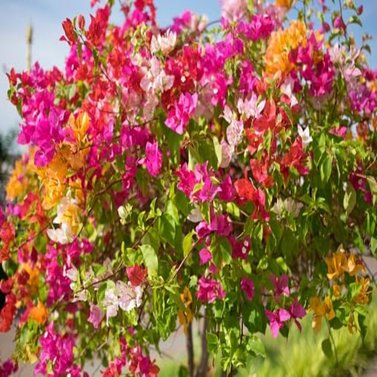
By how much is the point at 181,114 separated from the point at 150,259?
37 cm

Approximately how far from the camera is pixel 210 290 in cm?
169

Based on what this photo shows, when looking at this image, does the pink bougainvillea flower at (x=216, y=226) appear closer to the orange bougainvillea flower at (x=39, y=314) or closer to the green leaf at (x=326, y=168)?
the green leaf at (x=326, y=168)

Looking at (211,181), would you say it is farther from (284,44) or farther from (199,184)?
(284,44)

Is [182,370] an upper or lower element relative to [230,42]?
lower

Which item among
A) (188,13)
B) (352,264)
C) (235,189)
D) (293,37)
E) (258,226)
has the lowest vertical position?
(352,264)

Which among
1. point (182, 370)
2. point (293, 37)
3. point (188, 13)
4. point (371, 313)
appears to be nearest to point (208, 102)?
point (293, 37)

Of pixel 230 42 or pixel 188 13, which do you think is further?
pixel 188 13

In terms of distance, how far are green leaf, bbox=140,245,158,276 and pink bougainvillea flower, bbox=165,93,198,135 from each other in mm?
306

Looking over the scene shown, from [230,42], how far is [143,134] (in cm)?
41

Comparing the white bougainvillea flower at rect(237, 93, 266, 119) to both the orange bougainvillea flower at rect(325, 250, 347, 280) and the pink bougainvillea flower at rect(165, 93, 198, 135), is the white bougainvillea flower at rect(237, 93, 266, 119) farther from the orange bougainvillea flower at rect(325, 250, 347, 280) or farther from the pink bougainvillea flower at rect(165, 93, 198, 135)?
Answer: the orange bougainvillea flower at rect(325, 250, 347, 280)

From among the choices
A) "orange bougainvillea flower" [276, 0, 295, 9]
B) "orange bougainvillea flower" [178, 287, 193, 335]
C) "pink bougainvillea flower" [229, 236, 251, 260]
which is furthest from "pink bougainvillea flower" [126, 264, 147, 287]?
"orange bougainvillea flower" [276, 0, 295, 9]

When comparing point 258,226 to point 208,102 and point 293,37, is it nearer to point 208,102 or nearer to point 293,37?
point 208,102

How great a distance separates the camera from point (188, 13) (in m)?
2.63

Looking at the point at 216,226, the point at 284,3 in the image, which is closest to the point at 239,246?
the point at 216,226
